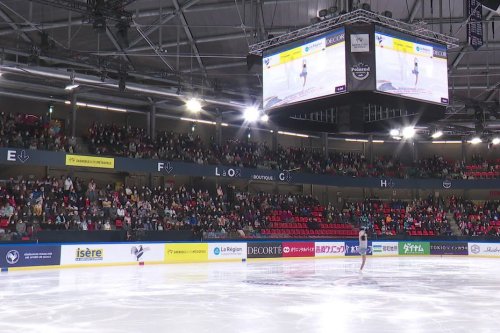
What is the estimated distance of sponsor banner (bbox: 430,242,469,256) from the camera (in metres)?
32.9

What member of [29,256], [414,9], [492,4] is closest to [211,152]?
[414,9]

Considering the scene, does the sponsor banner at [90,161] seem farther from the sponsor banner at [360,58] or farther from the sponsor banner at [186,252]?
the sponsor banner at [360,58]

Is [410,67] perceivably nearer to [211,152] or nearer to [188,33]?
[188,33]

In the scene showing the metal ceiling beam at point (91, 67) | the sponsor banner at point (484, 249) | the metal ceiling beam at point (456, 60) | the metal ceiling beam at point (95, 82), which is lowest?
the sponsor banner at point (484, 249)

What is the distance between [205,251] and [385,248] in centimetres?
1243

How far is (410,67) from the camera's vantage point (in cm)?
1464

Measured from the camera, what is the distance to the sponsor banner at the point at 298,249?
28.3 meters

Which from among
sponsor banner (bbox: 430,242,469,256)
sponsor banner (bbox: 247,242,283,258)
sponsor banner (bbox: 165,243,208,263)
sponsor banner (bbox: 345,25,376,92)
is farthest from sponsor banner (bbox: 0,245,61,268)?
sponsor banner (bbox: 430,242,469,256)

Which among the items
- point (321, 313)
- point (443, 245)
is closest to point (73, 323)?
point (321, 313)

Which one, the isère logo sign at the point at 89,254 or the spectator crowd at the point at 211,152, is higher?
the spectator crowd at the point at 211,152

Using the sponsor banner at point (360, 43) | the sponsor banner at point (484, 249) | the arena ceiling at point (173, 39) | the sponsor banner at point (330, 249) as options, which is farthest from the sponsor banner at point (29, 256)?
the sponsor banner at point (484, 249)

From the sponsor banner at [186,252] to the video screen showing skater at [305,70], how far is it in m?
10.3

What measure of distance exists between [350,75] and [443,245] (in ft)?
74.7

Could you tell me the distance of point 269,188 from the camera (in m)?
42.0
